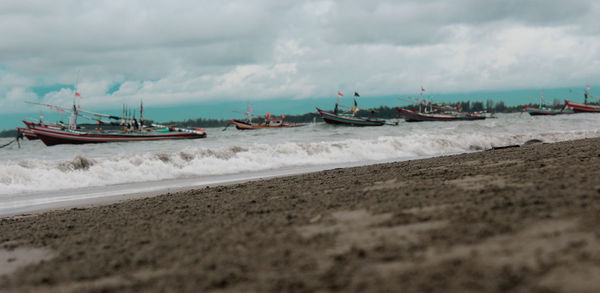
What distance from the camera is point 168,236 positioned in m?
4.61

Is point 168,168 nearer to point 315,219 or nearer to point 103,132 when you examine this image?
point 315,219

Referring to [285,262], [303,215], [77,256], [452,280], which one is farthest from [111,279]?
[452,280]

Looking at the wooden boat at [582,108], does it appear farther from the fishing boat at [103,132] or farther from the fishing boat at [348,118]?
the fishing boat at [103,132]

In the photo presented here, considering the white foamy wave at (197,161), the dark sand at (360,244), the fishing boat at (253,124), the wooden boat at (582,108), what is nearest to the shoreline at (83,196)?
the white foamy wave at (197,161)

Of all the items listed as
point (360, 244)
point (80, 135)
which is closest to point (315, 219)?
point (360, 244)

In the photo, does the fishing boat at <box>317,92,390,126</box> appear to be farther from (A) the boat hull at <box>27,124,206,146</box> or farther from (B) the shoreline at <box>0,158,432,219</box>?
(B) the shoreline at <box>0,158,432,219</box>

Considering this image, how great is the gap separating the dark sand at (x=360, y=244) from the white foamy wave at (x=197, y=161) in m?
8.37

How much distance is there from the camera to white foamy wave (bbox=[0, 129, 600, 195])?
13.6 meters

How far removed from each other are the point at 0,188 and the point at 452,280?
44.7 feet

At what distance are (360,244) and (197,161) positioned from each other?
13916 millimetres

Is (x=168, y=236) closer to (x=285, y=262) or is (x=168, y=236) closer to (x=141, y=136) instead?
(x=285, y=262)

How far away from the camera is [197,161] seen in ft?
A: 54.9

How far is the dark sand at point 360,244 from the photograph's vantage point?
2.73 meters

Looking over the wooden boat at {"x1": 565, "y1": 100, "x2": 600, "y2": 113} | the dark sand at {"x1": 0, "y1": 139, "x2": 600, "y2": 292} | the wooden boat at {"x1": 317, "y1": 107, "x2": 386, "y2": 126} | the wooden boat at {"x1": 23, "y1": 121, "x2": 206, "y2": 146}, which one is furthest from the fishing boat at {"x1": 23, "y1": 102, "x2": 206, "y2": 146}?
the wooden boat at {"x1": 565, "y1": 100, "x2": 600, "y2": 113}
